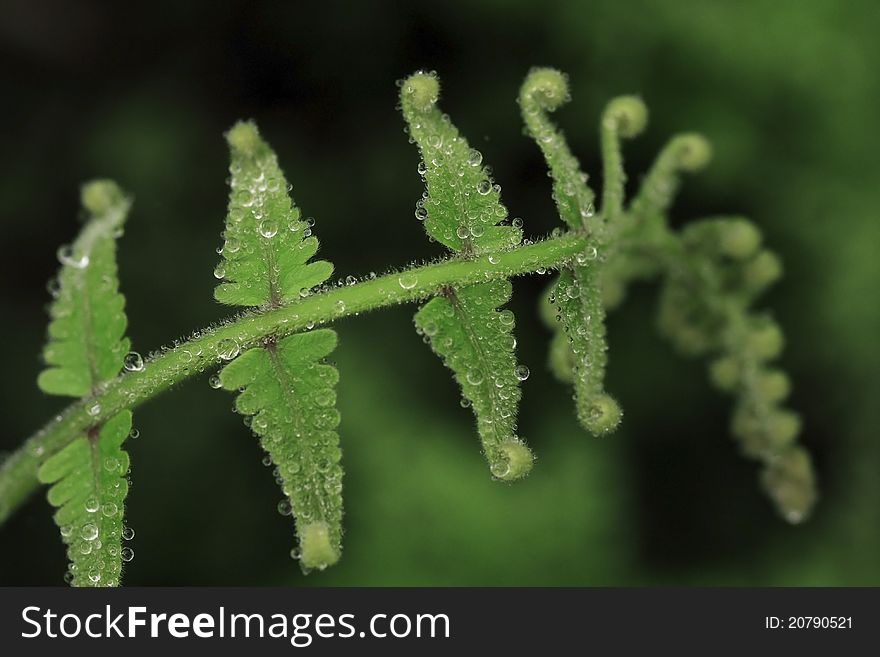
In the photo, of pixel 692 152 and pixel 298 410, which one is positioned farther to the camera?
pixel 692 152

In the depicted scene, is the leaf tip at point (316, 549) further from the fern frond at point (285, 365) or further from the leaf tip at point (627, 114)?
the leaf tip at point (627, 114)

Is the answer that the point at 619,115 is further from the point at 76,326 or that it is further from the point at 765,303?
the point at 765,303

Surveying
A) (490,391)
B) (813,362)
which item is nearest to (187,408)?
(490,391)

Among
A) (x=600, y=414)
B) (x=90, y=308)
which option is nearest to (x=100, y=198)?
(x=90, y=308)

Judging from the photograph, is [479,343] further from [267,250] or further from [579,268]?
[267,250]

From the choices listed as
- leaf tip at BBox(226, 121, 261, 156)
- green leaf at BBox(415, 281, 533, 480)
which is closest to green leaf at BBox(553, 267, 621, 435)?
green leaf at BBox(415, 281, 533, 480)

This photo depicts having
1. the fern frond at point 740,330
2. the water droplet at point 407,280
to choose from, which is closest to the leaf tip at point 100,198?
the water droplet at point 407,280
